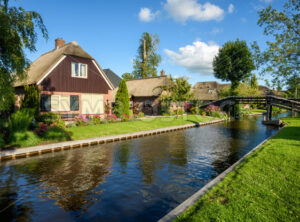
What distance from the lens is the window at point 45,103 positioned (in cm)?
1805

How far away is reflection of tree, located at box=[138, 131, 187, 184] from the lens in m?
8.79

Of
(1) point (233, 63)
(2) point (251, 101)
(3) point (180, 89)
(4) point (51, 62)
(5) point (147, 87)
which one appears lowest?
(2) point (251, 101)

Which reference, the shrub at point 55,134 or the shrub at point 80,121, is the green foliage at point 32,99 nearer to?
the shrub at point 80,121

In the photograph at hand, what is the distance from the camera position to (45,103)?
60.0ft

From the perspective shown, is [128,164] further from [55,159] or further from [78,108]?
[78,108]

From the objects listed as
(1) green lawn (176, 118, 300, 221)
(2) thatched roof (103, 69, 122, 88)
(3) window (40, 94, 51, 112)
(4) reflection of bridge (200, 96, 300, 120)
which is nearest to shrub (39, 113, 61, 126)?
(3) window (40, 94, 51, 112)

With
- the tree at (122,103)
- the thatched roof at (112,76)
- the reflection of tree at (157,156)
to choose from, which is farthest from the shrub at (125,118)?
the thatched roof at (112,76)

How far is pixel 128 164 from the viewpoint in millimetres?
9625

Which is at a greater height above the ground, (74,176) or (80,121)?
(80,121)

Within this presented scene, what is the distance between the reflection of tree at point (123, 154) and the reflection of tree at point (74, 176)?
52 centimetres

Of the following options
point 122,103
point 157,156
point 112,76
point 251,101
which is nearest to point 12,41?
point 157,156

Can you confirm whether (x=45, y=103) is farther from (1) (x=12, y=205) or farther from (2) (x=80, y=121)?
(1) (x=12, y=205)

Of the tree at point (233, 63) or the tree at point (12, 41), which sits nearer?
the tree at point (12, 41)

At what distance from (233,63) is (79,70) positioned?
120 ft
